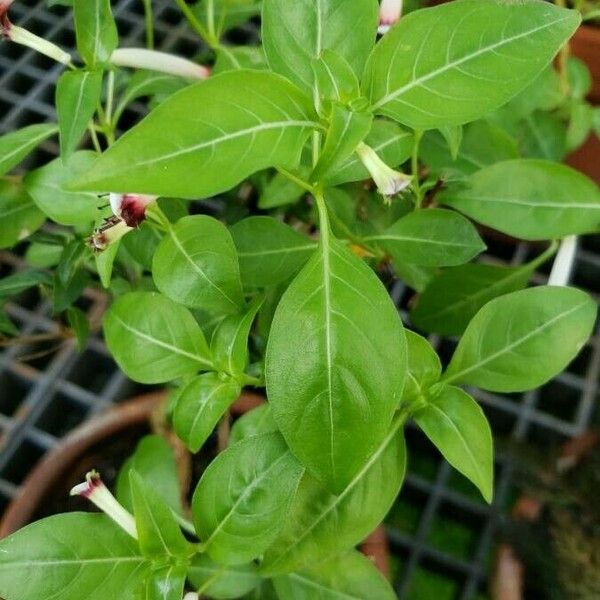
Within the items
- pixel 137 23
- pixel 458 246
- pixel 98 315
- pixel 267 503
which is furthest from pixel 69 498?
pixel 137 23

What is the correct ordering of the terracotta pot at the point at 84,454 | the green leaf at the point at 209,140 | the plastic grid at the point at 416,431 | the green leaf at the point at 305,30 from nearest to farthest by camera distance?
the green leaf at the point at 209,140
the green leaf at the point at 305,30
the terracotta pot at the point at 84,454
the plastic grid at the point at 416,431

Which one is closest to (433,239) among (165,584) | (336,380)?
(336,380)

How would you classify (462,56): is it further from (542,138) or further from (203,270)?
(542,138)

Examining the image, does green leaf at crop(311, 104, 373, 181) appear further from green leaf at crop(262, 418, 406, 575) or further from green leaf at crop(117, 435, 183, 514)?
green leaf at crop(117, 435, 183, 514)

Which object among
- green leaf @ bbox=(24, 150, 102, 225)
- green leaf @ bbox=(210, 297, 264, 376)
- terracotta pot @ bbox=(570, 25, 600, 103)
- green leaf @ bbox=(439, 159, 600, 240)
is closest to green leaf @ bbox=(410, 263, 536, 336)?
green leaf @ bbox=(439, 159, 600, 240)

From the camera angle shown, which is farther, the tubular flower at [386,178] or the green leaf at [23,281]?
the green leaf at [23,281]

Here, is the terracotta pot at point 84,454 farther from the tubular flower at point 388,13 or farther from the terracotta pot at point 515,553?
the tubular flower at point 388,13

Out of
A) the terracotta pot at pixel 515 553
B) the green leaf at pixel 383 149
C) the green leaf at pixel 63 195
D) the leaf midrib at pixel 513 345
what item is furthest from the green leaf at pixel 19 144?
the terracotta pot at pixel 515 553
